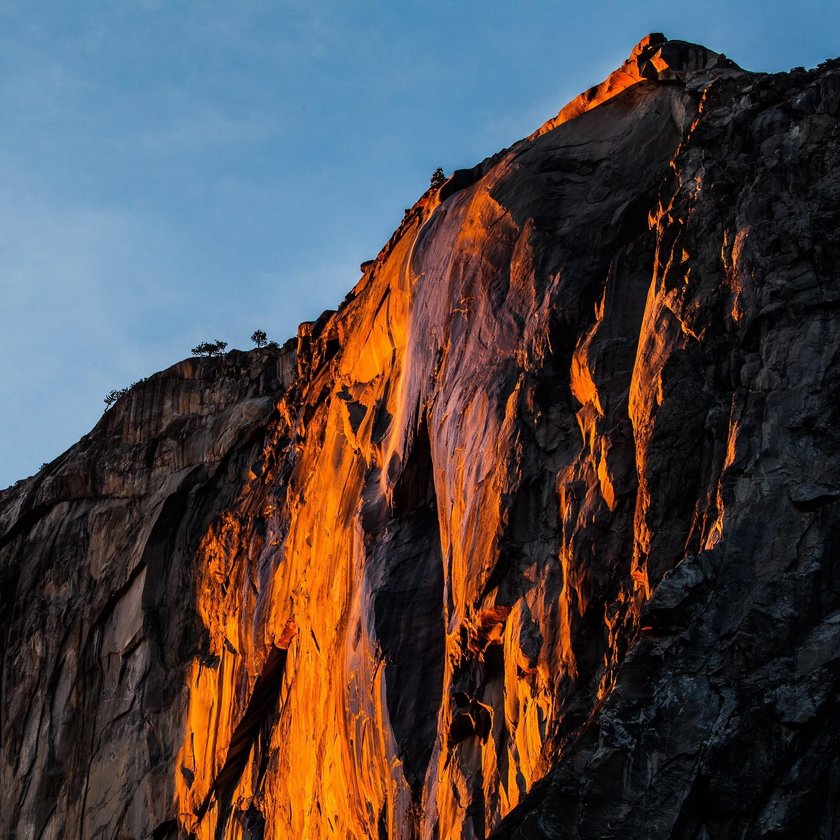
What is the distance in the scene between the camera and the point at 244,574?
98.8 ft

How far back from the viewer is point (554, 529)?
18453 mm

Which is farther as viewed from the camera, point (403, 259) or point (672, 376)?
point (403, 259)

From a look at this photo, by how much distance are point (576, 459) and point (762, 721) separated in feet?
18.9

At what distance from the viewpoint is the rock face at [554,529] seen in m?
13.9

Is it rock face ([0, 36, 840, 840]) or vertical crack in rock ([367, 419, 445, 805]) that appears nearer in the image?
rock face ([0, 36, 840, 840])

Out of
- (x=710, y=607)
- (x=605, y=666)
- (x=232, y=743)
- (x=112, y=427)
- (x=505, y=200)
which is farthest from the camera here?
(x=112, y=427)

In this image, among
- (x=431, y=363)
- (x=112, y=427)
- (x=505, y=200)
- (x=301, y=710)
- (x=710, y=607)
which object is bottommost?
(x=710, y=607)

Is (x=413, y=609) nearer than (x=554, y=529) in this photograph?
No

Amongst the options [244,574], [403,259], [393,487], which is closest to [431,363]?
[393,487]

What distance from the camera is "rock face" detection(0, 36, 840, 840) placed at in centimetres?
1391

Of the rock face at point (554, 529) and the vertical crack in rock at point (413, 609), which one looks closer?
the rock face at point (554, 529)

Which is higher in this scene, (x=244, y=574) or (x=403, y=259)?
A: (x=403, y=259)

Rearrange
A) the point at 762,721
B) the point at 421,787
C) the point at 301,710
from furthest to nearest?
the point at 301,710, the point at 421,787, the point at 762,721

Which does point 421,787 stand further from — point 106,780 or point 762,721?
point 106,780
